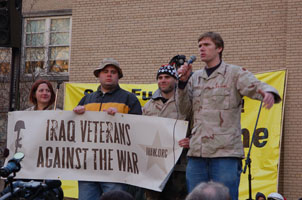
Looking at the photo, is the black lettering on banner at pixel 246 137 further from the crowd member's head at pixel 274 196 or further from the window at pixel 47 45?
the window at pixel 47 45

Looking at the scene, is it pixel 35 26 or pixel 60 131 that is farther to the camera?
pixel 35 26

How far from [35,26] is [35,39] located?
1.44 feet

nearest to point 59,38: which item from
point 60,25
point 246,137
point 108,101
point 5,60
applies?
point 60,25

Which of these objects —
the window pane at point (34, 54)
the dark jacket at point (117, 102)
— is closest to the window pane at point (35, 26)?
the window pane at point (34, 54)

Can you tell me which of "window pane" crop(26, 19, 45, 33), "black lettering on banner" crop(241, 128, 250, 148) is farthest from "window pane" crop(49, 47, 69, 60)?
"black lettering on banner" crop(241, 128, 250, 148)

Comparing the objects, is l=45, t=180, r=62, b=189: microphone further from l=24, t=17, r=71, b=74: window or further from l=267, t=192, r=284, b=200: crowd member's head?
l=24, t=17, r=71, b=74: window

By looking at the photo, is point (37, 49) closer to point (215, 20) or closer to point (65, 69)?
point (65, 69)

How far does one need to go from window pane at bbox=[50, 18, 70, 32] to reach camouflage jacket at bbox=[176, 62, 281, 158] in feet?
38.8

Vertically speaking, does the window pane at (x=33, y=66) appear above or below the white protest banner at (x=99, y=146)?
above

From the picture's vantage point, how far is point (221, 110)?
4.64 m

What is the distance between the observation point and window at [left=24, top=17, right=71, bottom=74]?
16.0 metres

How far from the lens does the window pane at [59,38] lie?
16.1 meters

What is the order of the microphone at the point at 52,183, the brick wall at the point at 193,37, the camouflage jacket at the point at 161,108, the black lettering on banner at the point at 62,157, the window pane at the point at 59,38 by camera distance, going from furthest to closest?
the window pane at the point at 59,38
the brick wall at the point at 193,37
the black lettering on banner at the point at 62,157
the camouflage jacket at the point at 161,108
the microphone at the point at 52,183

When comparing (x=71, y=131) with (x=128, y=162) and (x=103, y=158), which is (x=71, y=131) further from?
(x=128, y=162)
